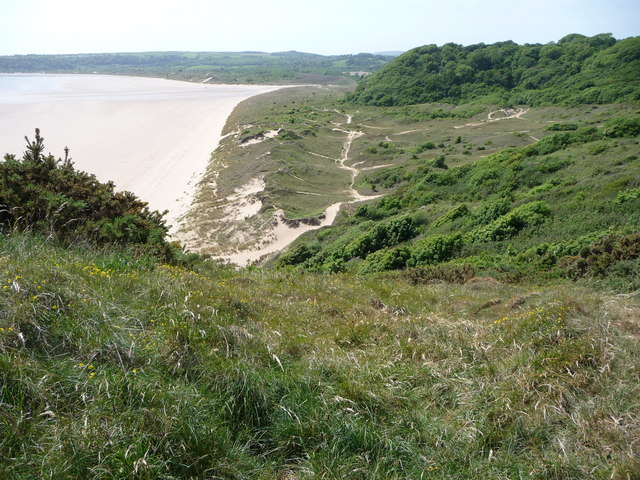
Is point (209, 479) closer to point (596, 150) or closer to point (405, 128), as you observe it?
point (596, 150)

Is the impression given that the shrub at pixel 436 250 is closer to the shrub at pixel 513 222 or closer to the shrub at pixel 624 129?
the shrub at pixel 513 222

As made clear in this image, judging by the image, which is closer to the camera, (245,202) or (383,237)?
(383,237)

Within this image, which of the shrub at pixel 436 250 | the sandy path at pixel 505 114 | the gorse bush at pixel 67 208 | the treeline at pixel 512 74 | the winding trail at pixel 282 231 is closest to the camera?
the gorse bush at pixel 67 208

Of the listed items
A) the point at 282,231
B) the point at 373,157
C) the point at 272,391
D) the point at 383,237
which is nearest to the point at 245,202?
the point at 282,231

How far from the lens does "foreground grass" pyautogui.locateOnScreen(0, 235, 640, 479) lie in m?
3.16

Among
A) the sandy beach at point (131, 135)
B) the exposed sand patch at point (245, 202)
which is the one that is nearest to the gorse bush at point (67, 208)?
the sandy beach at point (131, 135)

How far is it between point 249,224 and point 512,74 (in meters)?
81.9

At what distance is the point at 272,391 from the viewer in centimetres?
407

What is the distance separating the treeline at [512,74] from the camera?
71.0 meters

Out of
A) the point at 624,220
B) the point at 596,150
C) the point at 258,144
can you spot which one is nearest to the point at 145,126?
the point at 258,144

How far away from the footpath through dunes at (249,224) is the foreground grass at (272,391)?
15139 mm

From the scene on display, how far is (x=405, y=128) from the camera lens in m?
64.8

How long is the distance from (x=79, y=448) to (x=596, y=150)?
2810 centimetres

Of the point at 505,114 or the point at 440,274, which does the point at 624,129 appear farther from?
the point at 505,114
